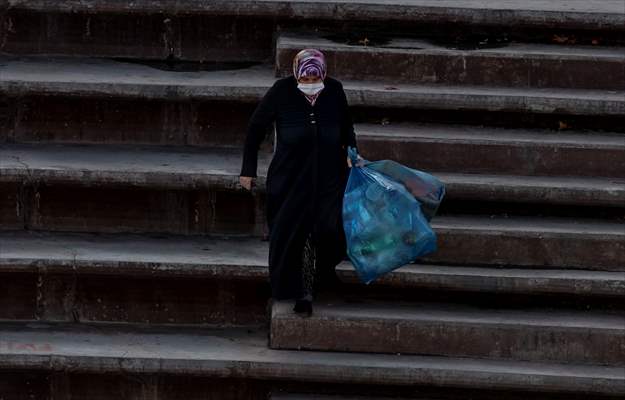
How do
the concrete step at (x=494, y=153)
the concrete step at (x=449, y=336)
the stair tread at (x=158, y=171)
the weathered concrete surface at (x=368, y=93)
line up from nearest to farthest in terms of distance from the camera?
the concrete step at (x=449, y=336), the stair tread at (x=158, y=171), the concrete step at (x=494, y=153), the weathered concrete surface at (x=368, y=93)

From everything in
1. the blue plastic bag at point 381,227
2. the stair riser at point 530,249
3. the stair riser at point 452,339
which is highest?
the blue plastic bag at point 381,227

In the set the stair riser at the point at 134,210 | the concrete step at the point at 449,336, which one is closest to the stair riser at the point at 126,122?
the stair riser at the point at 134,210

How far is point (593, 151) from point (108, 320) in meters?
2.87

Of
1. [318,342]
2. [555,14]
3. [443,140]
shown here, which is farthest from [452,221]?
[555,14]

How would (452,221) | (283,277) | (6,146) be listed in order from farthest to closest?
(6,146), (452,221), (283,277)

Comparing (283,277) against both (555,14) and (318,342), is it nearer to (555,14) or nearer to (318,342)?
(318,342)

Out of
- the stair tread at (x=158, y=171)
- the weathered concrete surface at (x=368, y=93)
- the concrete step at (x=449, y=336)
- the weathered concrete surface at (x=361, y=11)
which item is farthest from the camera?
the weathered concrete surface at (x=361, y=11)

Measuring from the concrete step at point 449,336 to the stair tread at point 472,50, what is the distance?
179 centimetres

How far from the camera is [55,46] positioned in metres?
9.82

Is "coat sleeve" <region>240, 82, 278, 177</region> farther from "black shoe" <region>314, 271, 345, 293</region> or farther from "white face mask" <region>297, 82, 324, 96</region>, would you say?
"black shoe" <region>314, 271, 345, 293</region>

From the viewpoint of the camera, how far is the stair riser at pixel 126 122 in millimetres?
9336

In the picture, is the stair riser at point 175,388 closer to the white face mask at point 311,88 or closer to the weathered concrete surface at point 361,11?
the white face mask at point 311,88

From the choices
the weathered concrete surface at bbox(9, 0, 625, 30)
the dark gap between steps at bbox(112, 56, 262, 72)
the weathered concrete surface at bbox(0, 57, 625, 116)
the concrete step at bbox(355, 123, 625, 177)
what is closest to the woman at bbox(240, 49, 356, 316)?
the concrete step at bbox(355, 123, 625, 177)

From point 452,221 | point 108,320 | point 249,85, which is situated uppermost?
point 249,85
